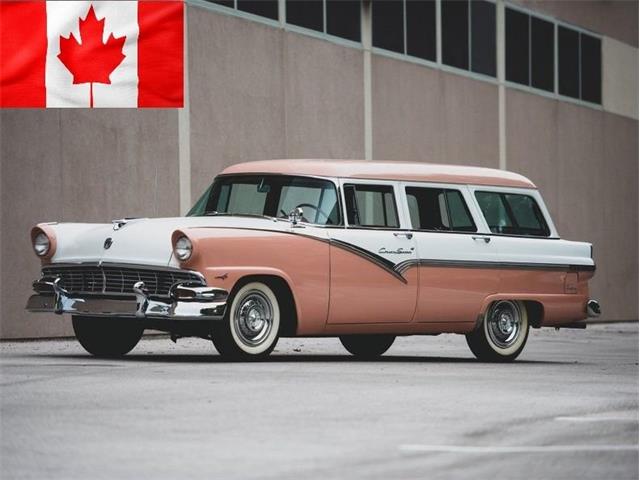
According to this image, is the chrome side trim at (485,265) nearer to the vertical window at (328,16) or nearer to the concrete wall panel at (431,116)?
the vertical window at (328,16)

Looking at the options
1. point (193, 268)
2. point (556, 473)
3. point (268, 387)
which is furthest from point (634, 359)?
point (556, 473)

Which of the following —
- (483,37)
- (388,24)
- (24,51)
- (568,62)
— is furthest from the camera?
(568,62)

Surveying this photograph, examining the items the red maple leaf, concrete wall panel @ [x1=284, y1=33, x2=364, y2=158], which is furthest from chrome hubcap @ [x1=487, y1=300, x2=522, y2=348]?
concrete wall panel @ [x1=284, y1=33, x2=364, y2=158]

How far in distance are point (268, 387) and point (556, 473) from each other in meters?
3.86

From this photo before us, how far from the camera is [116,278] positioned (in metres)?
13.0

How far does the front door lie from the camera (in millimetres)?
13680

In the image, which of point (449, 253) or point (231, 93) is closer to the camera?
point (449, 253)

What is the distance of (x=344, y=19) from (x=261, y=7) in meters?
2.62

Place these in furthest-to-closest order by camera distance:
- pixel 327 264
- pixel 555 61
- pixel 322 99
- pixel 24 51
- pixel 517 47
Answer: pixel 555 61
pixel 517 47
pixel 322 99
pixel 24 51
pixel 327 264

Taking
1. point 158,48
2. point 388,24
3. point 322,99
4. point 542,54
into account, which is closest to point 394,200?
point 158,48

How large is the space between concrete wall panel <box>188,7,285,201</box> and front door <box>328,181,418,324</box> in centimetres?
717

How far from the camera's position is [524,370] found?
44.1ft

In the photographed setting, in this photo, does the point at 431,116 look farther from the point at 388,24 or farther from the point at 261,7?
the point at 261,7

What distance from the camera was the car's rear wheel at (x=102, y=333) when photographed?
546 inches
